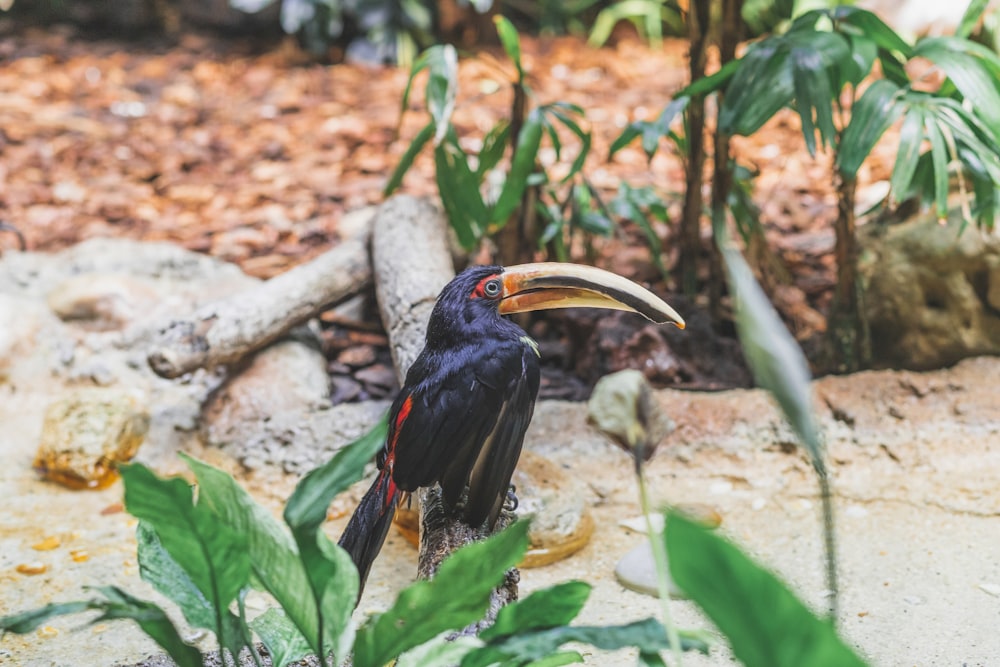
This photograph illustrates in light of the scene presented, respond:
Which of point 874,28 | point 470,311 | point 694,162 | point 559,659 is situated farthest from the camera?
point 694,162

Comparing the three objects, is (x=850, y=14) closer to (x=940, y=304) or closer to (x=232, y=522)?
(x=940, y=304)

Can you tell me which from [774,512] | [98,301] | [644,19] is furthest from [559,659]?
[644,19]

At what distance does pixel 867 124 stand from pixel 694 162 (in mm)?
920

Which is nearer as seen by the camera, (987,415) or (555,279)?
(555,279)

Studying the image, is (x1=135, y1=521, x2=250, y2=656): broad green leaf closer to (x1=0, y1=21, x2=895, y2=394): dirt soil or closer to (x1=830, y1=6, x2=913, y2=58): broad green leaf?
(x1=0, y1=21, x2=895, y2=394): dirt soil

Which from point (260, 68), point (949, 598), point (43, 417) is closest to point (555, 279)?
point (949, 598)

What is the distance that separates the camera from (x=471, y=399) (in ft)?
7.27

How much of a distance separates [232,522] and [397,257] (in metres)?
1.86

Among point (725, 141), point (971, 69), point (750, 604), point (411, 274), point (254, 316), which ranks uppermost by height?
point (971, 69)

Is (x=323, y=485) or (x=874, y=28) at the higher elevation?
(x=874, y=28)

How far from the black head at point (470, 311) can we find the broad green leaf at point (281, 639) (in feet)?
2.63

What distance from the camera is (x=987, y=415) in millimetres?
2986

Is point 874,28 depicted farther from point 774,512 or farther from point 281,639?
point 281,639

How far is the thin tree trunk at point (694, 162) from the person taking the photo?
3.34 metres
